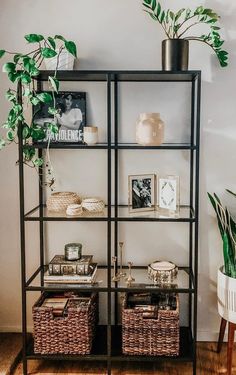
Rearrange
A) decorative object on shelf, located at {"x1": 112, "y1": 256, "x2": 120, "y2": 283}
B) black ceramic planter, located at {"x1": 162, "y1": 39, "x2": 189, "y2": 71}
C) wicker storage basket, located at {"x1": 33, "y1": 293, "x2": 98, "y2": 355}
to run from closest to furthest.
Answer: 1. black ceramic planter, located at {"x1": 162, "y1": 39, "x2": 189, "y2": 71}
2. wicker storage basket, located at {"x1": 33, "y1": 293, "x2": 98, "y2": 355}
3. decorative object on shelf, located at {"x1": 112, "y1": 256, "x2": 120, "y2": 283}

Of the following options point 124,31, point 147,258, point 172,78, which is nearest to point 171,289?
point 147,258

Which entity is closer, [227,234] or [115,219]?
[115,219]

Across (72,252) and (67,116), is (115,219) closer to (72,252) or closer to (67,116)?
(72,252)

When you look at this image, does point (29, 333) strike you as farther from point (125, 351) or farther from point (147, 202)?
point (147, 202)

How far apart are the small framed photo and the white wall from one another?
120 millimetres

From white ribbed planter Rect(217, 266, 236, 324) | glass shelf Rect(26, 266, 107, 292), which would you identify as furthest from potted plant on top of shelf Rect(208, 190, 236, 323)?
glass shelf Rect(26, 266, 107, 292)

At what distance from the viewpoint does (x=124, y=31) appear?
2777 millimetres

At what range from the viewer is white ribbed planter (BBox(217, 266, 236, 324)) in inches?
100

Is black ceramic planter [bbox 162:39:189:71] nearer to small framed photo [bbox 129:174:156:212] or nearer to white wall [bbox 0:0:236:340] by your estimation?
white wall [bbox 0:0:236:340]

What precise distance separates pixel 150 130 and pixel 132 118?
0.33 meters

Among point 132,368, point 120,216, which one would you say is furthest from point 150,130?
point 132,368

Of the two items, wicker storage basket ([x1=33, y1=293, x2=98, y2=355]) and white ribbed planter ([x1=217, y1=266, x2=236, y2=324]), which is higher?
white ribbed planter ([x1=217, y1=266, x2=236, y2=324])

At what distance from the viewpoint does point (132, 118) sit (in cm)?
282

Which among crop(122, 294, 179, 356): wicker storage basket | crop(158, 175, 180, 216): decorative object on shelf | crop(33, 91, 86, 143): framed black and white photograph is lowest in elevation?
crop(122, 294, 179, 356): wicker storage basket
